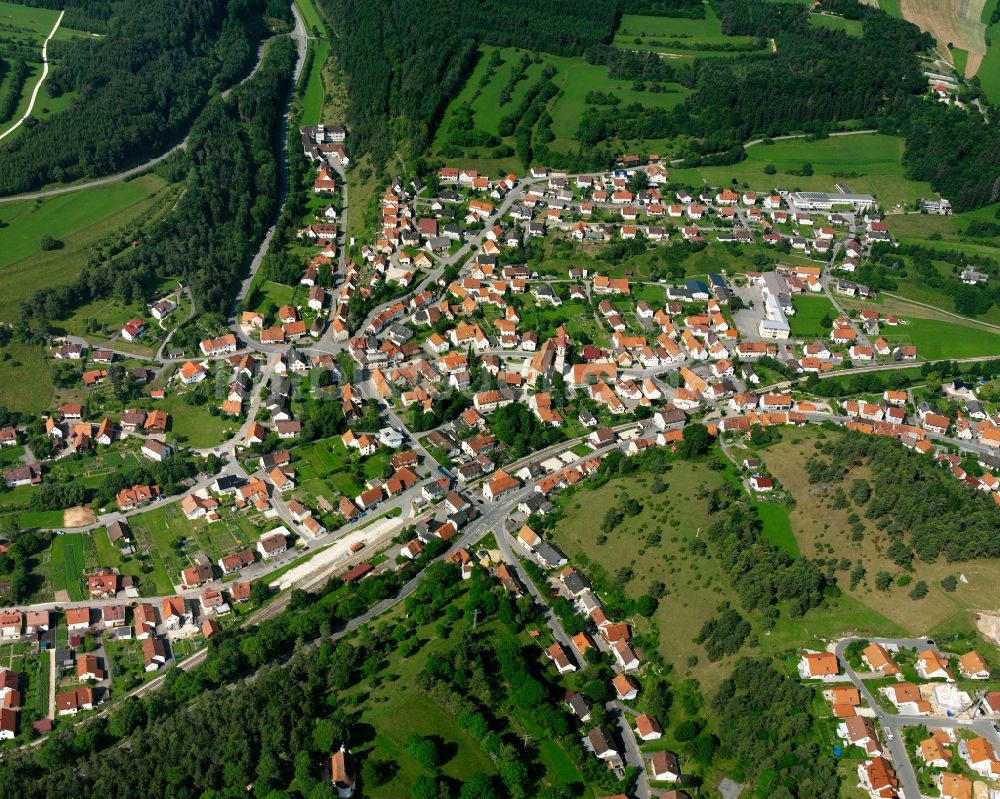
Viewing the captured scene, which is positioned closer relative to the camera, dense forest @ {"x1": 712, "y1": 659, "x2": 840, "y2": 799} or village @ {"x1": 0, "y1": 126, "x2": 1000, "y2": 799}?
dense forest @ {"x1": 712, "y1": 659, "x2": 840, "y2": 799}

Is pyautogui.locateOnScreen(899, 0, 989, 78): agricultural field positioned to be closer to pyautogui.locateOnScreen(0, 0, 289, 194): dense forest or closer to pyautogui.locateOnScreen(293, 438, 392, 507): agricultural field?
pyautogui.locateOnScreen(0, 0, 289, 194): dense forest

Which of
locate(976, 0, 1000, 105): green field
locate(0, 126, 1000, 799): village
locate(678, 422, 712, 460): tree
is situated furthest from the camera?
locate(976, 0, 1000, 105): green field

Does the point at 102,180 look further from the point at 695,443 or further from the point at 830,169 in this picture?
the point at 830,169

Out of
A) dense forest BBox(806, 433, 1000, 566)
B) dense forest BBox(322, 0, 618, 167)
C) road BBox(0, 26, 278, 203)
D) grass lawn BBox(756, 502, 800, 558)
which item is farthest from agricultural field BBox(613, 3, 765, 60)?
grass lawn BBox(756, 502, 800, 558)

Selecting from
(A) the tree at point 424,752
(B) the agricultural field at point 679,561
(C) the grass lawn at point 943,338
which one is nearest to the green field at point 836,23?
(C) the grass lawn at point 943,338

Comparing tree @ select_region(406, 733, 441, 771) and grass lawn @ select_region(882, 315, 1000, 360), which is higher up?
grass lawn @ select_region(882, 315, 1000, 360)

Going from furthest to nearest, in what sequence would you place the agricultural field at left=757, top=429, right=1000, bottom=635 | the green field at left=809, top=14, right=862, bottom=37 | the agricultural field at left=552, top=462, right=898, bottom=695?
the green field at left=809, top=14, right=862, bottom=37 < the agricultural field at left=757, top=429, right=1000, bottom=635 < the agricultural field at left=552, top=462, right=898, bottom=695
